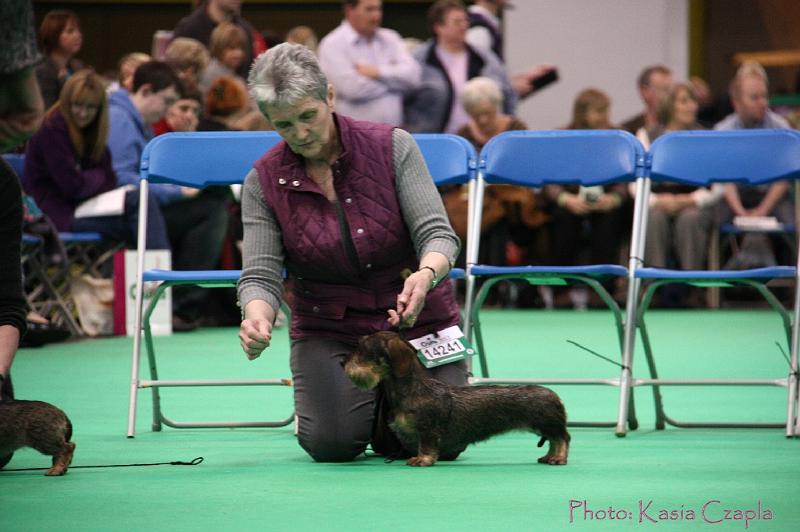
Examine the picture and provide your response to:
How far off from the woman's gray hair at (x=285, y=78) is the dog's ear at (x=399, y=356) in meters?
0.65

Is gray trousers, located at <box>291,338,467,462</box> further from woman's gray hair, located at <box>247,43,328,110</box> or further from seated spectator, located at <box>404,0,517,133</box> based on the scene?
seated spectator, located at <box>404,0,517,133</box>

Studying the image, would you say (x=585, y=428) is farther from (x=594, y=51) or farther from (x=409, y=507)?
(x=594, y=51)

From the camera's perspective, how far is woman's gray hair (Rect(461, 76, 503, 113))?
926 cm

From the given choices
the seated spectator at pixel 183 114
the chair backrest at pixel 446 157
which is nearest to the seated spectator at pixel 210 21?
the seated spectator at pixel 183 114

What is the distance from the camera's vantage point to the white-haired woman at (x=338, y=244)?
141 inches

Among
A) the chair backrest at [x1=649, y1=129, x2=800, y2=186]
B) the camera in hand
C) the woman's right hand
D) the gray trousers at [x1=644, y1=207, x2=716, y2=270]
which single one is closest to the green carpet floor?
the woman's right hand

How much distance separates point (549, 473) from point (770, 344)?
3926 mm

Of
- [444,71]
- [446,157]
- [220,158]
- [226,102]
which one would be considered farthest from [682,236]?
[220,158]

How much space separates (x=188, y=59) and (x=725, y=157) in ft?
16.2

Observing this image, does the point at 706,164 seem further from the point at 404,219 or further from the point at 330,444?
the point at 330,444

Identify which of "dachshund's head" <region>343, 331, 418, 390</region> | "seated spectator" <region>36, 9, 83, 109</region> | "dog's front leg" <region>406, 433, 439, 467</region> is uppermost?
"seated spectator" <region>36, 9, 83, 109</region>

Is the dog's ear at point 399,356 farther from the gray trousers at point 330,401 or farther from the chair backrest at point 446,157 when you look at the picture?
the chair backrest at point 446,157

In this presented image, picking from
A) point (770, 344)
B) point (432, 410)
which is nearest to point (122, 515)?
point (432, 410)

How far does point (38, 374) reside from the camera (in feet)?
19.0
